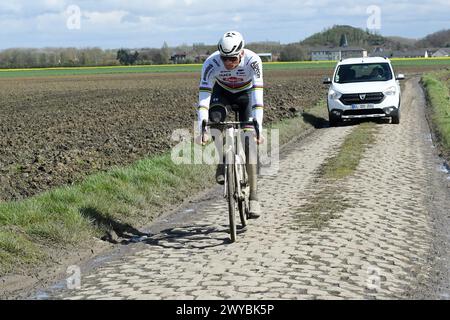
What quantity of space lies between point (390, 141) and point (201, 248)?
1103cm

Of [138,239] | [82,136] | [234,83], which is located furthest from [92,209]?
[82,136]

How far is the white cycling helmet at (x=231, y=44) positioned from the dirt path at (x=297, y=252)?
207cm

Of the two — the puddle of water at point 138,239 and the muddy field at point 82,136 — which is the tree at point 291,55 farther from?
the puddle of water at point 138,239

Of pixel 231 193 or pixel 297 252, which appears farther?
pixel 231 193

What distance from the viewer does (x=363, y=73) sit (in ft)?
79.4

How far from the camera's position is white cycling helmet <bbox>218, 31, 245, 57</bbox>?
854 centimetres

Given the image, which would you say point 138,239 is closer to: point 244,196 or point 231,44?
point 244,196

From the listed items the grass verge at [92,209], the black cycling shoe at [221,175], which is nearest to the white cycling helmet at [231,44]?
the black cycling shoe at [221,175]

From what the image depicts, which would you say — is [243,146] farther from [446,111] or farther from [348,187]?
[446,111]

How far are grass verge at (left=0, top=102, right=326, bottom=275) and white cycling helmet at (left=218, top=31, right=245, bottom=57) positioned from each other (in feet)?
8.53

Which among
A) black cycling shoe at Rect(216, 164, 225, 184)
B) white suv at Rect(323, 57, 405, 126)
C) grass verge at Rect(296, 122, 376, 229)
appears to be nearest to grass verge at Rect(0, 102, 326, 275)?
black cycling shoe at Rect(216, 164, 225, 184)

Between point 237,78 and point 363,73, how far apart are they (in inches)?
622
